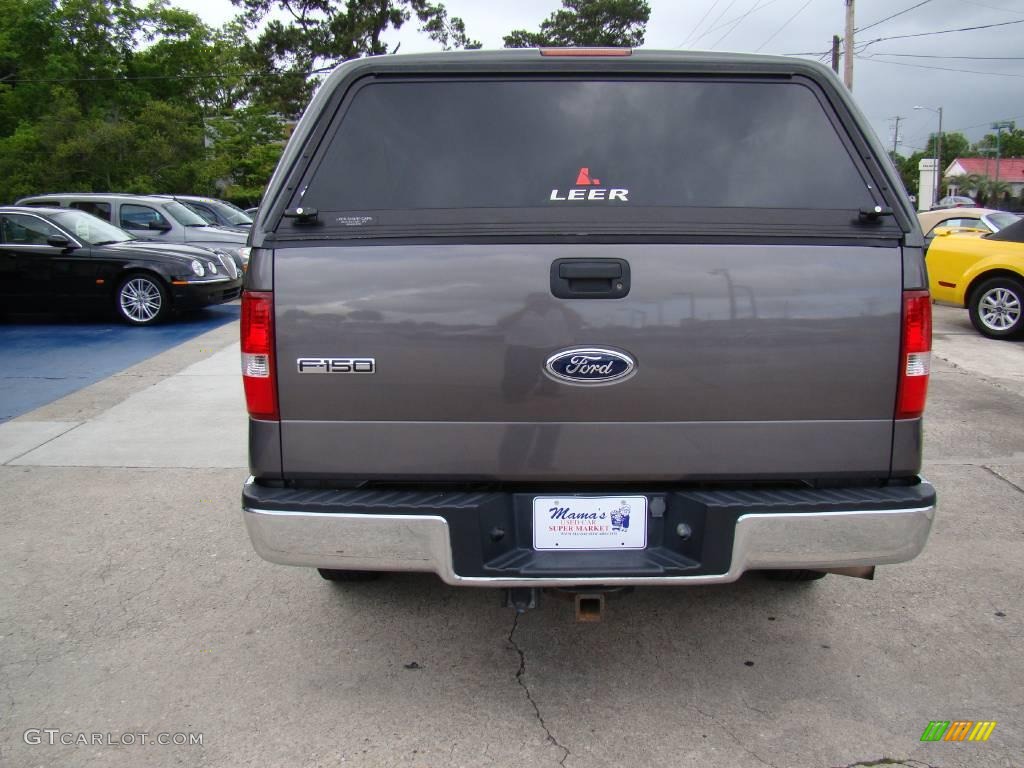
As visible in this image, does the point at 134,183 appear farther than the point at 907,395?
Yes

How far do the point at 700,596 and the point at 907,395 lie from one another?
1.55 metres

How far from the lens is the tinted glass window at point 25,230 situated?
11.4m

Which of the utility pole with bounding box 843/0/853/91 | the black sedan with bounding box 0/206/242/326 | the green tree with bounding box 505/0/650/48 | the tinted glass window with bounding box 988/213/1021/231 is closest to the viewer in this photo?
the black sedan with bounding box 0/206/242/326

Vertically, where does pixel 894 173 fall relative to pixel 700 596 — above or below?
above

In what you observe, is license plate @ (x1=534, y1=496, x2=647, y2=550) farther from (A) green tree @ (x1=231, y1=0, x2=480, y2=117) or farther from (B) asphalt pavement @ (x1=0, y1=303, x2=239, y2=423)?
(A) green tree @ (x1=231, y1=0, x2=480, y2=117)

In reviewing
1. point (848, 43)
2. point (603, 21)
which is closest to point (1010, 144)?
point (603, 21)

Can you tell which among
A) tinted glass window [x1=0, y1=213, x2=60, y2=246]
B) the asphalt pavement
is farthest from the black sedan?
the asphalt pavement

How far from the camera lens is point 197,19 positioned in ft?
140

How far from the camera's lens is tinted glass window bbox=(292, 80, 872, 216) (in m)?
2.76

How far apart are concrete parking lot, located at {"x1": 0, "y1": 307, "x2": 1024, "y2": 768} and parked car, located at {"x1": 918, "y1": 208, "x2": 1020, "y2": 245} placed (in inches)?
408

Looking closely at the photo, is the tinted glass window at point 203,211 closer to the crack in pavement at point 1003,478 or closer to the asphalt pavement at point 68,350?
the asphalt pavement at point 68,350

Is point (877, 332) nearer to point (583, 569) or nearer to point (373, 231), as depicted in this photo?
point (583, 569)

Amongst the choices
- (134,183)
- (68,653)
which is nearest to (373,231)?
(68,653)

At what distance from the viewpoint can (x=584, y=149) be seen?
2.83m
